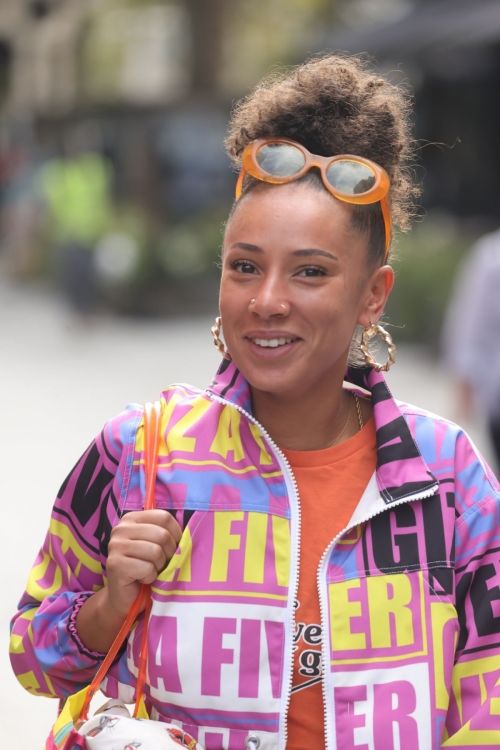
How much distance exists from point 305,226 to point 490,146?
15.8 metres

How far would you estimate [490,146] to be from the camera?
681 inches

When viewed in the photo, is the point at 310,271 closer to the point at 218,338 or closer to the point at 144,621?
the point at 218,338

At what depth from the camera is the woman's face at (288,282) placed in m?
2.09

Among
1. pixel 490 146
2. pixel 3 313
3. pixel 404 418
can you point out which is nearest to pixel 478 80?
pixel 490 146

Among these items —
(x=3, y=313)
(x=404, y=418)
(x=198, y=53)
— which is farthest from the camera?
(x=198, y=53)

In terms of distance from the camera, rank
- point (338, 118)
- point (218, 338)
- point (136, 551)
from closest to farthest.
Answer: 1. point (136, 551)
2. point (338, 118)
3. point (218, 338)

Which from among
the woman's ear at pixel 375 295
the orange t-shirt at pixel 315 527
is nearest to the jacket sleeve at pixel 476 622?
the orange t-shirt at pixel 315 527

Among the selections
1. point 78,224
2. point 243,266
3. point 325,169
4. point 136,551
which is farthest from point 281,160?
point 78,224

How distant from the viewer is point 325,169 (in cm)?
211

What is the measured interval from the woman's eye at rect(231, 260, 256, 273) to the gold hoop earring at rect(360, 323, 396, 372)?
263 millimetres

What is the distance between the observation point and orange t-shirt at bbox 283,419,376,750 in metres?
2.05

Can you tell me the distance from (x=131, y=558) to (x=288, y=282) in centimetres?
50

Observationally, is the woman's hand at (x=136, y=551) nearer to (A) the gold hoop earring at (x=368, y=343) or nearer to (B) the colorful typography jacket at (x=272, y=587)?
(B) the colorful typography jacket at (x=272, y=587)

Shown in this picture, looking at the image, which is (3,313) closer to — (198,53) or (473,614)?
(198,53)
